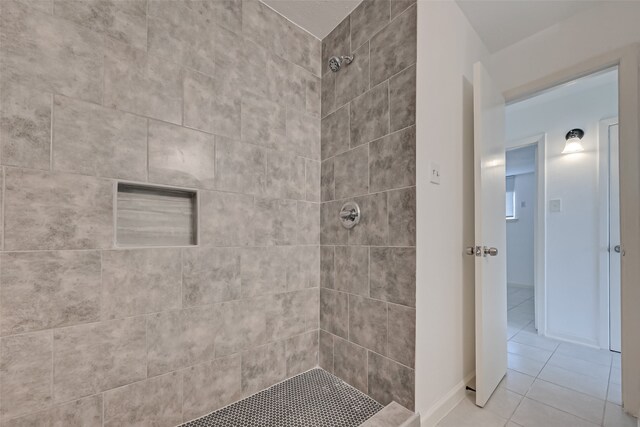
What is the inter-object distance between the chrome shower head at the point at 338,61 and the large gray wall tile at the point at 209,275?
1274mm

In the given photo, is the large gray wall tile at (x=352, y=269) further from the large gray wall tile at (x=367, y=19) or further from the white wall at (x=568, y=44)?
the white wall at (x=568, y=44)

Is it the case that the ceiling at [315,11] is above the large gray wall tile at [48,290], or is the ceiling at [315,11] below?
above

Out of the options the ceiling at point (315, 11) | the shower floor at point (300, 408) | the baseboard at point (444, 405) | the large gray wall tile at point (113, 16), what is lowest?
the baseboard at point (444, 405)

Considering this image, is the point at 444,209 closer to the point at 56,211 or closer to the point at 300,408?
the point at 300,408

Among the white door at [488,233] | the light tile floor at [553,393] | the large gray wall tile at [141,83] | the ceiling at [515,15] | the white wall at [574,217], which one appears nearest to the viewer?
the large gray wall tile at [141,83]

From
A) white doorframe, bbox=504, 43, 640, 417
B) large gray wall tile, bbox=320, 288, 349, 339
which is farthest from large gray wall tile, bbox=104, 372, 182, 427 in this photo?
white doorframe, bbox=504, 43, 640, 417

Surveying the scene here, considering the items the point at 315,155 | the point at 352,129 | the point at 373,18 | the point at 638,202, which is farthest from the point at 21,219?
the point at 638,202

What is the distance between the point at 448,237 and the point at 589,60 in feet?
4.52

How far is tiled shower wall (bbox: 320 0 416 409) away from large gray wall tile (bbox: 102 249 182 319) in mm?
909

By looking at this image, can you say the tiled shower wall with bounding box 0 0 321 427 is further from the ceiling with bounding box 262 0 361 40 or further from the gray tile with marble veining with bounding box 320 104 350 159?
the gray tile with marble veining with bounding box 320 104 350 159

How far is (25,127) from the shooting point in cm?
95

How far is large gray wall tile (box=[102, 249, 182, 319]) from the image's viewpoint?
42.6 inches

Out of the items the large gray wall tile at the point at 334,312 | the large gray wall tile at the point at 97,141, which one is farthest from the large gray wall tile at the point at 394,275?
the large gray wall tile at the point at 97,141

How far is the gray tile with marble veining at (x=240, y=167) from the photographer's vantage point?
1.39 metres
